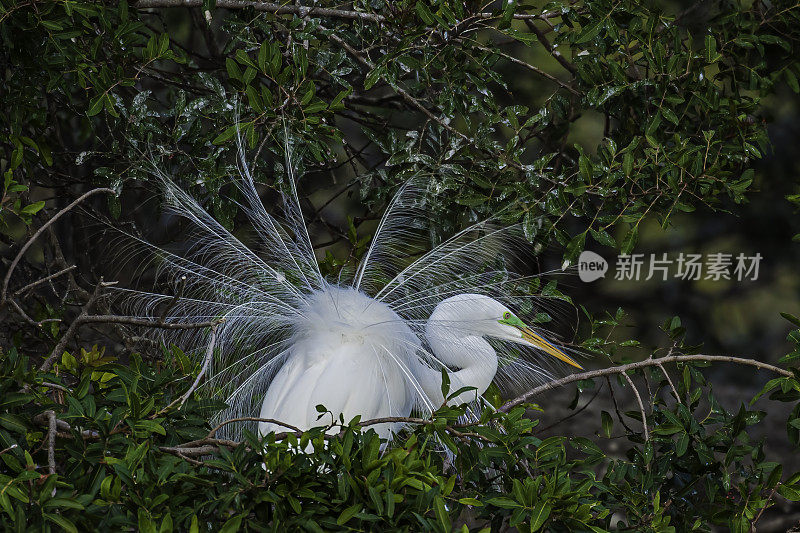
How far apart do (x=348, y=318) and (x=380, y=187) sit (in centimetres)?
40

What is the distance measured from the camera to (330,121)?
1952mm

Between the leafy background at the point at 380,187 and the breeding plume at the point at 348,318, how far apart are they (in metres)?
0.09

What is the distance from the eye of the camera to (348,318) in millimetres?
1883

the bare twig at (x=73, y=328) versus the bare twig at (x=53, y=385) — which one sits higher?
the bare twig at (x=73, y=328)

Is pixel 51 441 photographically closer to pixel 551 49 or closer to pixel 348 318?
pixel 348 318

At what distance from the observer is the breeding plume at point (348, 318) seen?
6.04ft

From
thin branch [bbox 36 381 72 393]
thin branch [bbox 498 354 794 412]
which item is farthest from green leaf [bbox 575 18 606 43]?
thin branch [bbox 36 381 72 393]

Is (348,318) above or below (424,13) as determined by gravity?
below

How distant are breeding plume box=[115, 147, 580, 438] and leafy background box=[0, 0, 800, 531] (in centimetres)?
9

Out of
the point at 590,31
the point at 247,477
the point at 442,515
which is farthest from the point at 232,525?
the point at 590,31

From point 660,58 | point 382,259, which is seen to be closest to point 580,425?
point 382,259

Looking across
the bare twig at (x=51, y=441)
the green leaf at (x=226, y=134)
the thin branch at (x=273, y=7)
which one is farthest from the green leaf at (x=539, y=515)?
the thin branch at (x=273, y=7)

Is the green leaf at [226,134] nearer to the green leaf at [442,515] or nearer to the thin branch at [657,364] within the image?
the thin branch at [657,364]

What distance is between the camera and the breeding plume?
184 centimetres
